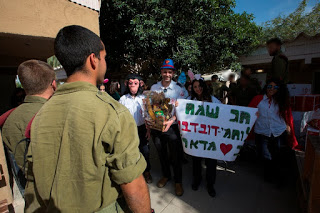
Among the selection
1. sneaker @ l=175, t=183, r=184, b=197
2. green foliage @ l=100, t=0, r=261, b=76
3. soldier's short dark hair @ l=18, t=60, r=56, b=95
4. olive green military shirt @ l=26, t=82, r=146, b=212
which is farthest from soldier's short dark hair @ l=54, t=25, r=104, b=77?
green foliage @ l=100, t=0, r=261, b=76

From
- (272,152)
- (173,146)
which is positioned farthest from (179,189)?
(272,152)

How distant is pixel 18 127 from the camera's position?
4.76 feet

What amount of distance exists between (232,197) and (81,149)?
2714mm

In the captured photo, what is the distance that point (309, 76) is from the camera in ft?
35.0

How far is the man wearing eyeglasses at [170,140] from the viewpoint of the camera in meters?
2.76

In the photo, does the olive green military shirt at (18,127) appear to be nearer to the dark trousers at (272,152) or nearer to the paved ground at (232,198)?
the paved ground at (232,198)

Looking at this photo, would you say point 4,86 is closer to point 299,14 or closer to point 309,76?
point 309,76

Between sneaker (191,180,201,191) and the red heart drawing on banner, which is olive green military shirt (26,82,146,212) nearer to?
the red heart drawing on banner

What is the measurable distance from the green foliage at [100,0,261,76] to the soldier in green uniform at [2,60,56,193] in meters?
5.08

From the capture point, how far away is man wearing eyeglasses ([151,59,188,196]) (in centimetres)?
276

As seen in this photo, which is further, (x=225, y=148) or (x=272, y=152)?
(x=272, y=152)

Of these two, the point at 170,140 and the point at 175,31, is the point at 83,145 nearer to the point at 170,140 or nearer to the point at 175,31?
the point at 170,140

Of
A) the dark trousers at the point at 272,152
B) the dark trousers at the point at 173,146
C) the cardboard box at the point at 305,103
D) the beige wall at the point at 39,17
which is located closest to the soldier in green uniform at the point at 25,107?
the dark trousers at the point at 173,146

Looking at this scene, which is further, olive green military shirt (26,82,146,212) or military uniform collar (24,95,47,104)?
military uniform collar (24,95,47,104)
